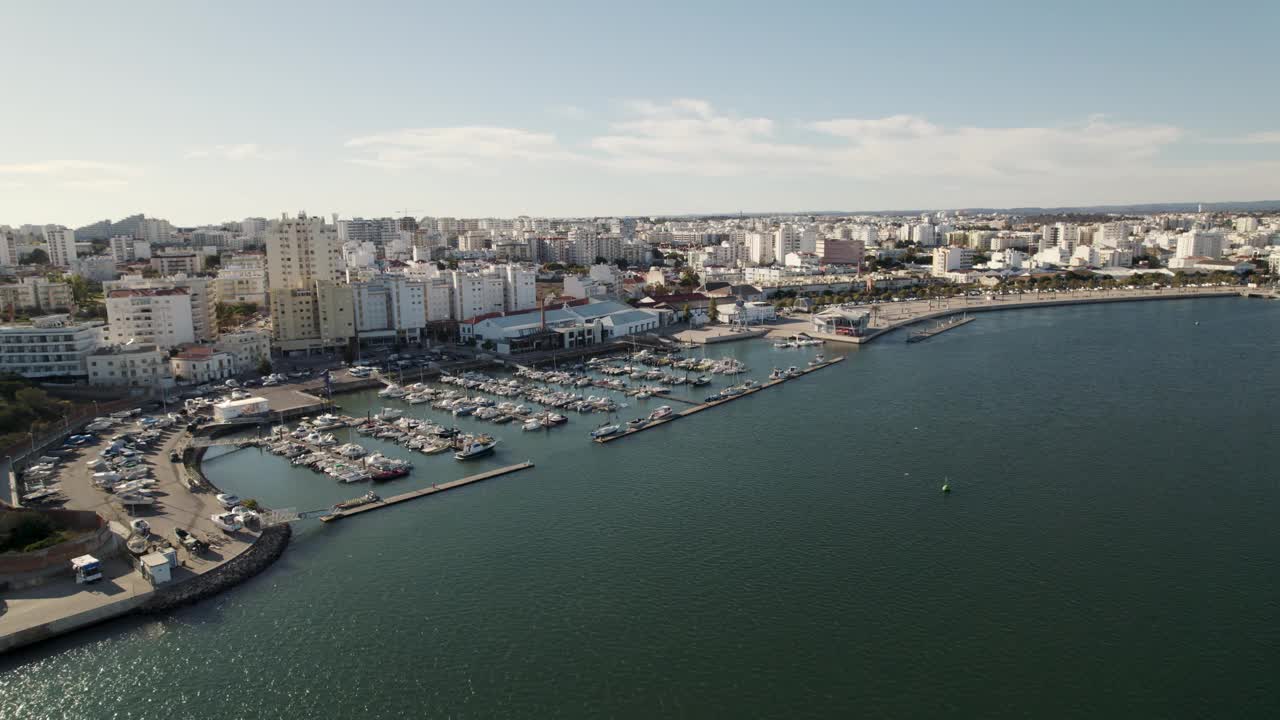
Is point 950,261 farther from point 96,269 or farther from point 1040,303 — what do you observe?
point 96,269

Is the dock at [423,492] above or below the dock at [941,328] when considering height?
below

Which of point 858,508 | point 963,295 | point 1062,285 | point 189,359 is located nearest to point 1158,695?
point 858,508

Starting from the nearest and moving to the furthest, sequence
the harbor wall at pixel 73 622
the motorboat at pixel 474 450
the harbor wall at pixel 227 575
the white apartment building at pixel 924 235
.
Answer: the harbor wall at pixel 73 622 → the harbor wall at pixel 227 575 → the motorboat at pixel 474 450 → the white apartment building at pixel 924 235

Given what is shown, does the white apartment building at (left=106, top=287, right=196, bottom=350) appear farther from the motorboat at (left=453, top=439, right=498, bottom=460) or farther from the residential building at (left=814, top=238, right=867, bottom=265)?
the residential building at (left=814, top=238, right=867, bottom=265)

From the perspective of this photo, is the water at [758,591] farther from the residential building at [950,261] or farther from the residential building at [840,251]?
the residential building at [840,251]

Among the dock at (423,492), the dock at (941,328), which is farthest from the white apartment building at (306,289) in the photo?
the dock at (941,328)

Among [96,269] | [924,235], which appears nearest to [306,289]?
[96,269]
